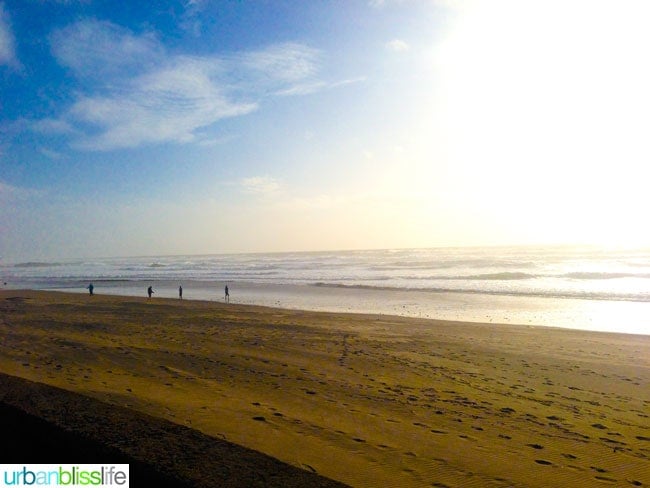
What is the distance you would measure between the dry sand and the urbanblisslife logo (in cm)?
22

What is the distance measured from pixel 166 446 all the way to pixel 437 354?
10.5m

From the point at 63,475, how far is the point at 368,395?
6004 millimetres

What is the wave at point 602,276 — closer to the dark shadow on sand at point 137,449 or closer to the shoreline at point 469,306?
the shoreline at point 469,306

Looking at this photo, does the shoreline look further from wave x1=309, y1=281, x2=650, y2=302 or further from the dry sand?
the dry sand

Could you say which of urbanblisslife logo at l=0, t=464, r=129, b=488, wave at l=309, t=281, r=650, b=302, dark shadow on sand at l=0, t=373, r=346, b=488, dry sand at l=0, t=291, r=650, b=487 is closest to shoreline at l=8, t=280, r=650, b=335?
wave at l=309, t=281, r=650, b=302

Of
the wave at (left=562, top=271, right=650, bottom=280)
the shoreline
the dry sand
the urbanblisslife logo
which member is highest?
the urbanblisslife logo

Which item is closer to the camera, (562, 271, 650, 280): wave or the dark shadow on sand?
the dark shadow on sand

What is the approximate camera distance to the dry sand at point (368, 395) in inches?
212

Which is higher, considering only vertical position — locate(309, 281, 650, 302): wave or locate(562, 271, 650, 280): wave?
locate(562, 271, 650, 280): wave

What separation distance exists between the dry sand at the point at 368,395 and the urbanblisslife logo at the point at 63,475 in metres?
0.22

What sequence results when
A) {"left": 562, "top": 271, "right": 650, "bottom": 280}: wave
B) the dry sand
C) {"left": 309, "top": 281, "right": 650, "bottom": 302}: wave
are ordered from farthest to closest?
{"left": 562, "top": 271, "right": 650, "bottom": 280}: wave < {"left": 309, "top": 281, "right": 650, "bottom": 302}: wave < the dry sand

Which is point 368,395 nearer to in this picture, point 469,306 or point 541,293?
point 469,306

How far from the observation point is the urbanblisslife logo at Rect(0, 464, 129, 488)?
3.90 m

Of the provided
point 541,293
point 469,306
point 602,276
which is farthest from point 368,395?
point 602,276
